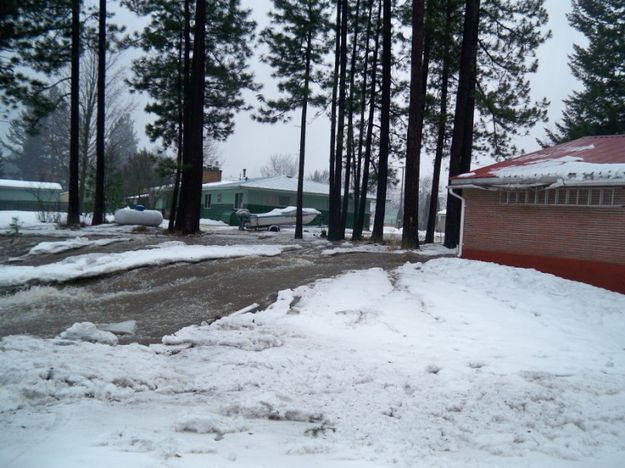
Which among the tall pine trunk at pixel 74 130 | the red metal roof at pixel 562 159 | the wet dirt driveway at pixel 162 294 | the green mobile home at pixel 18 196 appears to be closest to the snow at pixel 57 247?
the wet dirt driveway at pixel 162 294

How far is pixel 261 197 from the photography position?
37.4 metres

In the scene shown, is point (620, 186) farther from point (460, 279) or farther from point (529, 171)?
point (460, 279)

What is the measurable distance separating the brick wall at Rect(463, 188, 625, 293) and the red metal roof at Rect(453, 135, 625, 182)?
0.71m

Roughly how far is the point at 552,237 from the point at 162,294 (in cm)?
840

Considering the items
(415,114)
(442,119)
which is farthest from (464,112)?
(415,114)

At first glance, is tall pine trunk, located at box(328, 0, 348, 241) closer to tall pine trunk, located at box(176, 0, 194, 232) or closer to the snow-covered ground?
tall pine trunk, located at box(176, 0, 194, 232)

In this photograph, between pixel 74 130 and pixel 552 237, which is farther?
pixel 74 130

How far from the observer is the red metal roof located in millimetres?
10633

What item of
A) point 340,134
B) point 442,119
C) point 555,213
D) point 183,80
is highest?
point 183,80

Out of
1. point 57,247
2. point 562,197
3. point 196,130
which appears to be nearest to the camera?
point 562,197

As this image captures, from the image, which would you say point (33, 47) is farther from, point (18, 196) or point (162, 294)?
point (18, 196)

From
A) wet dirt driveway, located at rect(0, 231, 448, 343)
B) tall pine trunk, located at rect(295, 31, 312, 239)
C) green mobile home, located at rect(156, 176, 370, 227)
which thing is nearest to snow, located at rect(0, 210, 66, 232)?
wet dirt driveway, located at rect(0, 231, 448, 343)

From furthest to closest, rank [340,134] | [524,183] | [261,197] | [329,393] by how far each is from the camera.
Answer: [261,197] → [340,134] → [524,183] → [329,393]

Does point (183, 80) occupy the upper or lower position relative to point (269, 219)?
upper
